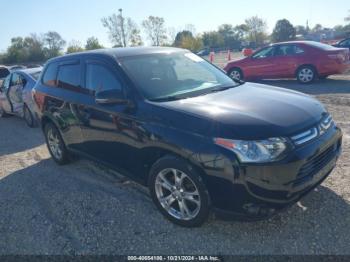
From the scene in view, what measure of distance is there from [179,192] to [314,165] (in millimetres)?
1323

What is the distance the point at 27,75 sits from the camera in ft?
26.9

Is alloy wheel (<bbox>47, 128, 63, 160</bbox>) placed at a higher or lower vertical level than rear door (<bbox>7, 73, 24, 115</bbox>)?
lower

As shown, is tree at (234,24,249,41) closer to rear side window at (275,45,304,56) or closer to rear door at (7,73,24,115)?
rear side window at (275,45,304,56)

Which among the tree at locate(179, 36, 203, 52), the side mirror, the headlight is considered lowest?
the headlight

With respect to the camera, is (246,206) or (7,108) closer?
(246,206)

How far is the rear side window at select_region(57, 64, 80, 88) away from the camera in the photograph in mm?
4598

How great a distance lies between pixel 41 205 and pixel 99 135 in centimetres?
115

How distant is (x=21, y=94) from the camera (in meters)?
8.49

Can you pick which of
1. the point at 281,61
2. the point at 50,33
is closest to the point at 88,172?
the point at 281,61

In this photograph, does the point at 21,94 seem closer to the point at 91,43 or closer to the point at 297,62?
the point at 297,62

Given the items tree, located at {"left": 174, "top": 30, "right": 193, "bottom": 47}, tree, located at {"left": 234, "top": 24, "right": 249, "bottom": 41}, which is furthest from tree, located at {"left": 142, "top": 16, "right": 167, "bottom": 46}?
tree, located at {"left": 234, "top": 24, "right": 249, "bottom": 41}

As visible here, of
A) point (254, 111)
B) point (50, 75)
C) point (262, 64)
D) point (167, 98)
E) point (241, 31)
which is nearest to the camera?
point (254, 111)

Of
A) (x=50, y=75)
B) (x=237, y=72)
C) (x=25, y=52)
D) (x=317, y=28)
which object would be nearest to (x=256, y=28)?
(x=317, y=28)

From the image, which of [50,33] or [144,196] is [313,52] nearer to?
[144,196]
